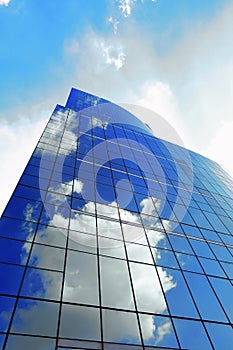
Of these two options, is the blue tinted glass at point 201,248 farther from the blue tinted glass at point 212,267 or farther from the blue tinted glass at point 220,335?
the blue tinted glass at point 220,335

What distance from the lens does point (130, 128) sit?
29.5 m

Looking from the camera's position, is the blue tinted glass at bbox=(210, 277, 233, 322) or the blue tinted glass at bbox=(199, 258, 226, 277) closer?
the blue tinted glass at bbox=(210, 277, 233, 322)

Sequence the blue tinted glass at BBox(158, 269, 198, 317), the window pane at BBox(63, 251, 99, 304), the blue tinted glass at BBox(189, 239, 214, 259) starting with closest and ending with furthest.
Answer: the window pane at BBox(63, 251, 99, 304), the blue tinted glass at BBox(158, 269, 198, 317), the blue tinted glass at BBox(189, 239, 214, 259)

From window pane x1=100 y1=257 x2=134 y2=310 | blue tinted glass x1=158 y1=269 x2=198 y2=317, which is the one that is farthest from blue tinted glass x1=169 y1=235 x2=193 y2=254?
window pane x1=100 y1=257 x2=134 y2=310

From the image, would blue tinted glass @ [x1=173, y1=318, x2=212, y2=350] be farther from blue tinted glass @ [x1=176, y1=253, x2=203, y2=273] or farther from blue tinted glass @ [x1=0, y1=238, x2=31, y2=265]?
blue tinted glass @ [x1=0, y1=238, x2=31, y2=265]

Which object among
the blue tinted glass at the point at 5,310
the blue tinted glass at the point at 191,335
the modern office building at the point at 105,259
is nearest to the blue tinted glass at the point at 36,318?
the modern office building at the point at 105,259

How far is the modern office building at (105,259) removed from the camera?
7195mm

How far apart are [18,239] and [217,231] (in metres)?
14.1

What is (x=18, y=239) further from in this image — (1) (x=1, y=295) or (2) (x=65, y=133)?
(2) (x=65, y=133)

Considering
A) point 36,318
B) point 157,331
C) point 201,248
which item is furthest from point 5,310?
point 201,248

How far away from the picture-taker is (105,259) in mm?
9906

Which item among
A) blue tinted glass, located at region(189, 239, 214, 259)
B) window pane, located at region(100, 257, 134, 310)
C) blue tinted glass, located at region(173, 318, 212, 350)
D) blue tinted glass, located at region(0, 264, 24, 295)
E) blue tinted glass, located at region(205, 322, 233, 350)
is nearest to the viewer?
blue tinted glass, located at region(0, 264, 24, 295)

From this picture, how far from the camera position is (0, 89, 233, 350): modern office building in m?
7.20

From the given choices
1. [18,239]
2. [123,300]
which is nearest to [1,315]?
[18,239]
